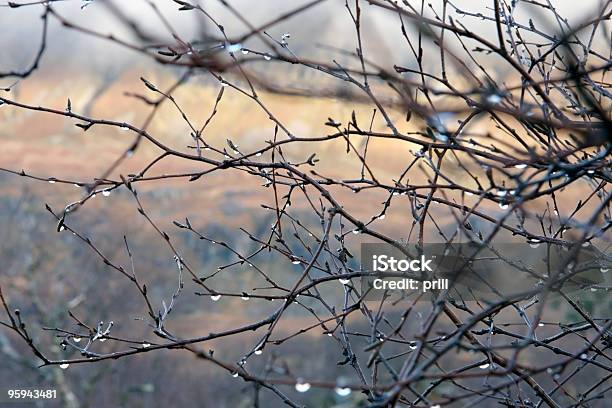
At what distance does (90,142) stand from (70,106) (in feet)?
58.7

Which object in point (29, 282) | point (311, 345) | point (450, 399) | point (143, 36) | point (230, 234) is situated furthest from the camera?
point (311, 345)

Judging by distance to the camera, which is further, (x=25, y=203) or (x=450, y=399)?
(x=25, y=203)

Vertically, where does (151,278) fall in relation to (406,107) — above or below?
above

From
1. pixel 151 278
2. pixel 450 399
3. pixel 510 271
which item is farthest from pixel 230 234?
pixel 450 399

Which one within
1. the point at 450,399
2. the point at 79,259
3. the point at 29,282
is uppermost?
the point at 79,259

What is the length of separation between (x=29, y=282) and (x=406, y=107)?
18.1 metres

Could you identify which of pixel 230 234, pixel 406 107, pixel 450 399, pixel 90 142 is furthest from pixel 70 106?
pixel 90 142

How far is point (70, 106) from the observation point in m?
2.15

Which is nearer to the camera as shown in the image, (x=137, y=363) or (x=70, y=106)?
(x=70, y=106)

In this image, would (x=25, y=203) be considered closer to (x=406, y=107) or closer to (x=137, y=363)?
(x=137, y=363)

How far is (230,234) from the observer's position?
16.7 m

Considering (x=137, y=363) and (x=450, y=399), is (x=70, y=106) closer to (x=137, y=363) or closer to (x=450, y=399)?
(x=450, y=399)

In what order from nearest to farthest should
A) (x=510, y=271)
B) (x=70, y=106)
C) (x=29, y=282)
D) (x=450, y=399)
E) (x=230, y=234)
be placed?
1. (x=450, y=399)
2. (x=70, y=106)
3. (x=510, y=271)
4. (x=230, y=234)
5. (x=29, y=282)

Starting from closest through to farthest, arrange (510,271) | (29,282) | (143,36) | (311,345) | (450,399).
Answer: (143,36) < (450,399) < (510,271) < (29,282) < (311,345)
